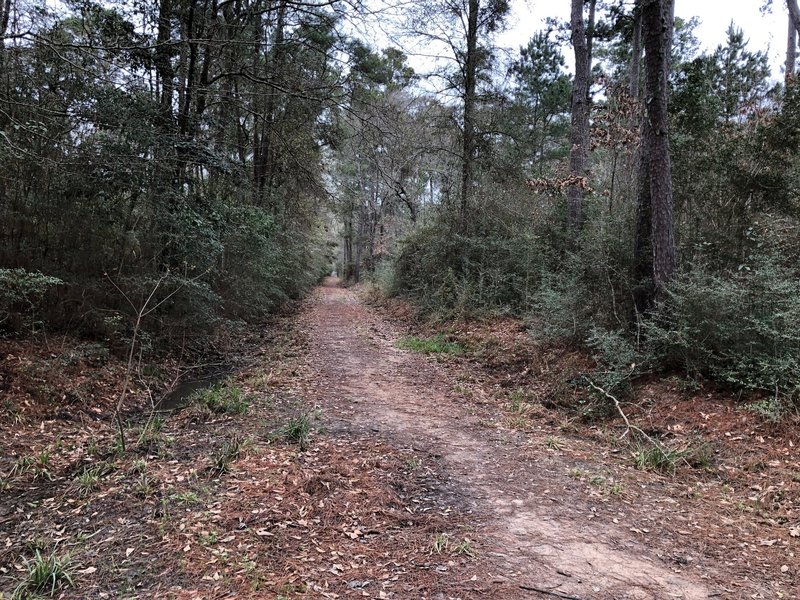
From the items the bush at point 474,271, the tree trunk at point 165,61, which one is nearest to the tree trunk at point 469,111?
the bush at point 474,271

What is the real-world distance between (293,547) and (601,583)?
6.44 ft

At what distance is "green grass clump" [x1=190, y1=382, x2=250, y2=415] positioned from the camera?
6130 millimetres

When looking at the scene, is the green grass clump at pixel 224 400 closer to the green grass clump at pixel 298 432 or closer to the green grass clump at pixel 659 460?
the green grass clump at pixel 298 432

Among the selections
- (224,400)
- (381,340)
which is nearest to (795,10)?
(381,340)

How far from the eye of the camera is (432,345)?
33.6ft

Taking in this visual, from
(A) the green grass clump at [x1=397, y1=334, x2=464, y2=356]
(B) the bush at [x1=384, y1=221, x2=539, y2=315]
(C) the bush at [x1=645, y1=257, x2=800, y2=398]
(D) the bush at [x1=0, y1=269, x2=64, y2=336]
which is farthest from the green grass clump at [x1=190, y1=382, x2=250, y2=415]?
(B) the bush at [x1=384, y1=221, x2=539, y2=315]

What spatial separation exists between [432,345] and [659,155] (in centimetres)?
556

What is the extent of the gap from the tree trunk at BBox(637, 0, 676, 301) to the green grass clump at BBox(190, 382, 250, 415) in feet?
19.5

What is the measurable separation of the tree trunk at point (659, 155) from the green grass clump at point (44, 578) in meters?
7.00

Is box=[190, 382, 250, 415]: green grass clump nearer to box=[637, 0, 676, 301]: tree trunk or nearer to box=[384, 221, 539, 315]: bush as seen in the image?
box=[637, 0, 676, 301]: tree trunk

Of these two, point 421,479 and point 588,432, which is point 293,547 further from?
point 588,432

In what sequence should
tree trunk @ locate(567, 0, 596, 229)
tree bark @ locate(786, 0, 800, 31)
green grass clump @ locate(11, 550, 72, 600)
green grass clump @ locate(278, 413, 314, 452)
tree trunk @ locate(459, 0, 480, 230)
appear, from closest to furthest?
green grass clump @ locate(11, 550, 72, 600), green grass clump @ locate(278, 413, 314, 452), tree trunk @ locate(567, 0, 596, 229), tree bark @ locate(786, 0, 800, 31), tree trunk @ locate(459, 0, 480, 230)

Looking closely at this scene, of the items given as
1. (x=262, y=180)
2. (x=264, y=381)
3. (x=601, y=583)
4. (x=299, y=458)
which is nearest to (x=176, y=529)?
(x=299, y=458)

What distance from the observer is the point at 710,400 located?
5.40m
